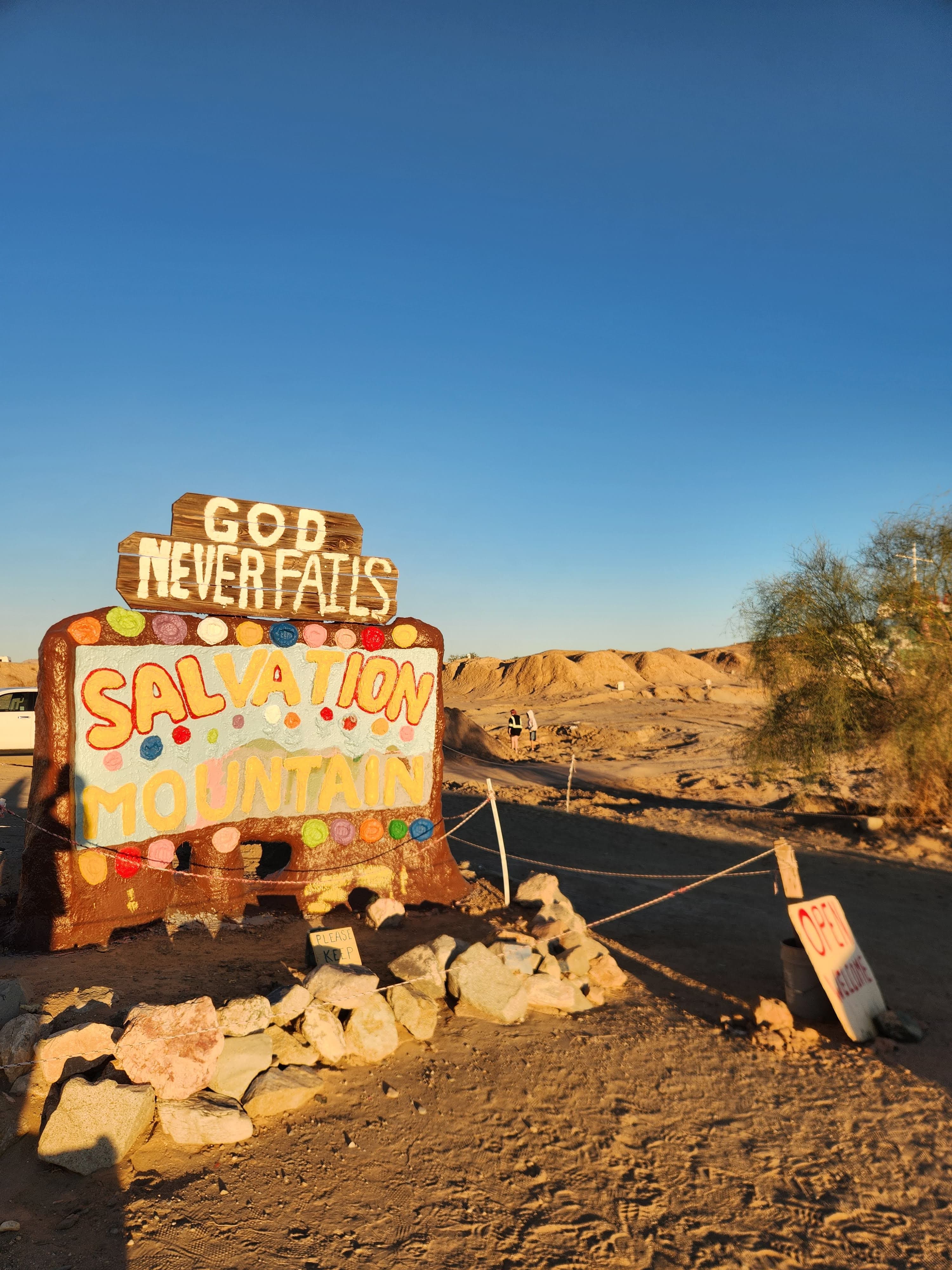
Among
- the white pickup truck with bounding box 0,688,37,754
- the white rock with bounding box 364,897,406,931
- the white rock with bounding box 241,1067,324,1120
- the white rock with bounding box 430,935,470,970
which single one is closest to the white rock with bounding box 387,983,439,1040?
the white rock with bounding box 430,935,470,970

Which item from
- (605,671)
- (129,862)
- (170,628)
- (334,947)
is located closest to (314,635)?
(170,628)

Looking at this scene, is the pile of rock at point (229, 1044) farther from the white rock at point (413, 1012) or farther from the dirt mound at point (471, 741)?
the dirt mound at point (471, 741)

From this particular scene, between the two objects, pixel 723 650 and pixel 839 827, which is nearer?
pixel 839 827

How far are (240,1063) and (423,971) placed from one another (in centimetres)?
167

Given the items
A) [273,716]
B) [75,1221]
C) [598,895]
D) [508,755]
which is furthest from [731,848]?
[508,755]

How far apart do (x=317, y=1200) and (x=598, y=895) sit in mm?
7038

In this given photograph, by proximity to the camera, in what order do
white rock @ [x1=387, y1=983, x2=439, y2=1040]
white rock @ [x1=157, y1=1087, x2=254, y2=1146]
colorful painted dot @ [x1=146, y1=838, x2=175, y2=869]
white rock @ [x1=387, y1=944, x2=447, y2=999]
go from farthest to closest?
colorful painted dot @ [x1=146, y1=838, x2=175, y2=869]
white rock @ [x1=387, y1=944, x2=447, y2=999]
white rock @ [x1=387, y1=983, x2=439, y2=1040]
white rock @ [x1=157, y1=1087, x2=254, y2=1146]

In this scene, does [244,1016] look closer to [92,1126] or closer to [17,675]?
[92,1126]

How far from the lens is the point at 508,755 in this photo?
25.9 meters

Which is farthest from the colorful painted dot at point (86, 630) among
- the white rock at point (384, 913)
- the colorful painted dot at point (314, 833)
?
the white rock at point (384, 913)

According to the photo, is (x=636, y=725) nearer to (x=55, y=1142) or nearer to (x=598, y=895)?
(x=598, y=895)

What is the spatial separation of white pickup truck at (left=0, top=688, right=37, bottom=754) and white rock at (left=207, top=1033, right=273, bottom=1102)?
16.2 meters

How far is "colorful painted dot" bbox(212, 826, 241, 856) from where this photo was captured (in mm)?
7609

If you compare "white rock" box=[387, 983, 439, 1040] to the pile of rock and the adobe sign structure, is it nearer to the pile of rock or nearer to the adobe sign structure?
the pile of rock
